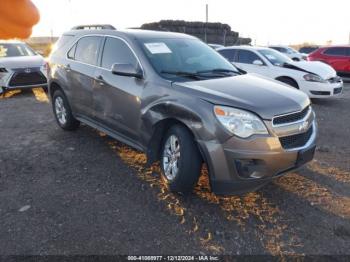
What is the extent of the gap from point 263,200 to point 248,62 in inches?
275

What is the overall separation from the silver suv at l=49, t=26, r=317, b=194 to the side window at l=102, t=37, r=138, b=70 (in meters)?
0.01

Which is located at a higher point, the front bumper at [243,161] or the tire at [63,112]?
the front bumper at [243,161]

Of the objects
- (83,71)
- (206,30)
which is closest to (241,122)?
(83,71)

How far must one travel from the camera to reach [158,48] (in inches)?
179

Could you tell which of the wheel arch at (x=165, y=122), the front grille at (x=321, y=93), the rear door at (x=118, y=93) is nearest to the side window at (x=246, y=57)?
the front grille at (x=321, y=93)

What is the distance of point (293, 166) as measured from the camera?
11.9ft

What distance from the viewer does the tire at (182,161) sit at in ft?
11.8

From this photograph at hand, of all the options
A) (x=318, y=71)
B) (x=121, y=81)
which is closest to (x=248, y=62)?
(x=318, y=71)

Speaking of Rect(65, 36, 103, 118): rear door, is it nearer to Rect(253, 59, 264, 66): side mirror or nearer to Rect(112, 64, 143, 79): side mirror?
Rect(112, 64, 143, 79): side mirror

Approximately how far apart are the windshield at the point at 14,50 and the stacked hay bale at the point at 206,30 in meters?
16.2

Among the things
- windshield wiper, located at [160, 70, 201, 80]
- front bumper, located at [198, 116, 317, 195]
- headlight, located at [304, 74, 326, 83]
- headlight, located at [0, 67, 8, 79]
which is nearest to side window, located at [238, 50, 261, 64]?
headlight, located at [304, 74, 326, 83]

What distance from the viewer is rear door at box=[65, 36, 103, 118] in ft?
17.1

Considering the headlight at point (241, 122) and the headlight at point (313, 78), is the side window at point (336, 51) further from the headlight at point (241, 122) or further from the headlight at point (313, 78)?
the headlight at point (241, 122)

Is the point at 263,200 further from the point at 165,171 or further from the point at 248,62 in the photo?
the point at 248,62
